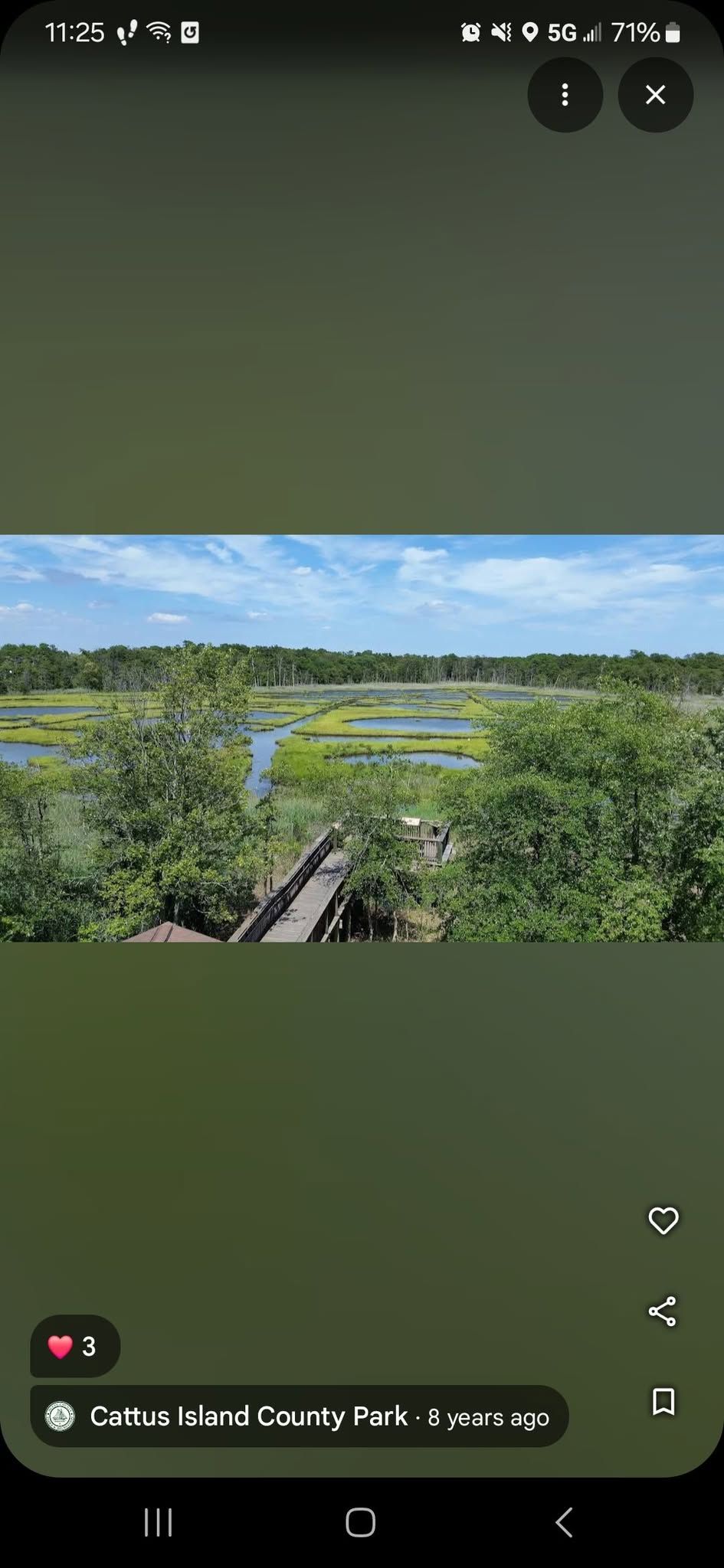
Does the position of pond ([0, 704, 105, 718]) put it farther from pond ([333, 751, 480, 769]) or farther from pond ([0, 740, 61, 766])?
pond ([333, 751, 480, 769])

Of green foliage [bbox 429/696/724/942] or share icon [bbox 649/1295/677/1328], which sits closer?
share icon [bbox 649/1295/677/1328]

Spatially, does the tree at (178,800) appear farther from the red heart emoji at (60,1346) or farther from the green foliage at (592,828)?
the red heart emoji at (60,1346)

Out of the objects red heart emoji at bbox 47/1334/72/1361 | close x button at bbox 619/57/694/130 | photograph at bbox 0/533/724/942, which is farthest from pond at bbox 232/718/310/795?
close x button at bbox 619/57/694/130

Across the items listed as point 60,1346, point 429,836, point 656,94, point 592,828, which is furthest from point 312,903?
point 656,94

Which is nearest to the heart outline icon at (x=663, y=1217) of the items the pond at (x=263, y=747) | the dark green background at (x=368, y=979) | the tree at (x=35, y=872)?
the dark green background at (x=368, y=979)

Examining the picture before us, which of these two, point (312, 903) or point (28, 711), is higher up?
point (28, 711)

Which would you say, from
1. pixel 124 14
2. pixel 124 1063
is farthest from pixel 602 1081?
pixel 124 14

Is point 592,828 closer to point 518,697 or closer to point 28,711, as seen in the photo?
point 518,697
